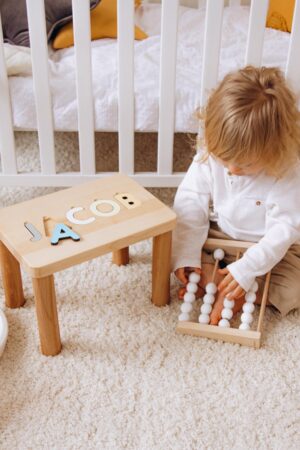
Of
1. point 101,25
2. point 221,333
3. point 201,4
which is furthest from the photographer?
point 201,4

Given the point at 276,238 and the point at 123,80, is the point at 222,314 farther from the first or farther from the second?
the point at 123,80

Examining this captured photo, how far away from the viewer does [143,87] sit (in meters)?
1.48

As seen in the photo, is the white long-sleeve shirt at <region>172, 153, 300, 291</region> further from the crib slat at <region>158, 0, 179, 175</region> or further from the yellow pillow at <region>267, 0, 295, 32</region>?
the yellow pillow at <region>267, 0, 295, 32</region>

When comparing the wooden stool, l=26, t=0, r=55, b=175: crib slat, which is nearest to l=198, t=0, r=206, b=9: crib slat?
l=26, t=0, r=55, b=175: crib slat

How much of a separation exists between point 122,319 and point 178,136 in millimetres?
797

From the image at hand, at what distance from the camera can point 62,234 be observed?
3.70 feet

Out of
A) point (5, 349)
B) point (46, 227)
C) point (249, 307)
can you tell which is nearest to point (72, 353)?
point (5, 349)

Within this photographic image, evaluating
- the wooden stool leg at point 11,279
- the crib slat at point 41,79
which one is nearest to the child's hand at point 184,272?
the wooden stool leg at point 11,279

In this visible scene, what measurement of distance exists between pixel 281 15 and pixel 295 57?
0.53 m

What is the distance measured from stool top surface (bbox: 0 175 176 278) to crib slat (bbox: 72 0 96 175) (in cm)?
19

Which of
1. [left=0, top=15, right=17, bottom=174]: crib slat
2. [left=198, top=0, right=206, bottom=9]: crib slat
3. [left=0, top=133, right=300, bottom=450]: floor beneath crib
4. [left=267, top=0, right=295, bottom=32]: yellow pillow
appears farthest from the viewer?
[left=198, top=0, right=206, bottom=9]: crib slat

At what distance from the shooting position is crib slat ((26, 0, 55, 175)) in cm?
131

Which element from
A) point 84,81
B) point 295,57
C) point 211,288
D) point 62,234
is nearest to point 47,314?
point 62,234

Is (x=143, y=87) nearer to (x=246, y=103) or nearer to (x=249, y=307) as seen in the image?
(x=246, y=103)
